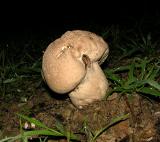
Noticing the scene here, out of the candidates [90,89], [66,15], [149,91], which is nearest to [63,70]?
[90,89]

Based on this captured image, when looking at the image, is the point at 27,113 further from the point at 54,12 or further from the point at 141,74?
the point at 54,12

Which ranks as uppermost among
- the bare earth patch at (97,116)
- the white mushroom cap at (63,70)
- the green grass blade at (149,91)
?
the white mushroom cap at (63,70)

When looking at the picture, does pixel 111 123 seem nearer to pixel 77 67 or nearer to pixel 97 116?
pixel 97 116

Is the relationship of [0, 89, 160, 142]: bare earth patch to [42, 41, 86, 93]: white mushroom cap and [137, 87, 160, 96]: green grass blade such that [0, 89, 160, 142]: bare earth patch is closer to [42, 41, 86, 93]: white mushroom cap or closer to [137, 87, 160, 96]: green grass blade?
[137, 87, 160, 96]: green grass blade

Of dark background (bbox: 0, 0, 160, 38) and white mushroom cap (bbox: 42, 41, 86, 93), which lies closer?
white mushroom cap (bbox: 42, 41, 86, 93)

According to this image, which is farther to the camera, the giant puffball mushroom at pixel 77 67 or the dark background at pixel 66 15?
the dark background at pixel 66 15

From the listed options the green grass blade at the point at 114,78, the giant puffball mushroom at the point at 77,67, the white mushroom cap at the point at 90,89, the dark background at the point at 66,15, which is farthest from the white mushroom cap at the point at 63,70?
the dark background at the point at 66,15

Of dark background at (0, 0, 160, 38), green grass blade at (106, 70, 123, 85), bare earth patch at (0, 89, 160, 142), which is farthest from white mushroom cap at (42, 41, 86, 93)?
dark background at (0, 0, 160, 38)

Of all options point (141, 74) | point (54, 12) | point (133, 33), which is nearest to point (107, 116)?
point (141, 74)

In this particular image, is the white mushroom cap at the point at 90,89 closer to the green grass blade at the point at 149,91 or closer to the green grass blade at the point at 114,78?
the green grass blade at the point at 114,78
